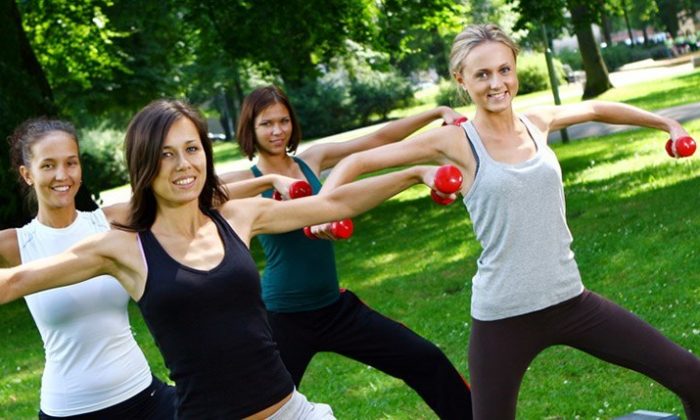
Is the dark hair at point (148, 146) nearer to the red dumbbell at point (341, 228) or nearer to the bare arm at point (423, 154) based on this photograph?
the red dumbbell at point (341, 228)

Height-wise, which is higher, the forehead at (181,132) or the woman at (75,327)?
the forehead at (181,132)

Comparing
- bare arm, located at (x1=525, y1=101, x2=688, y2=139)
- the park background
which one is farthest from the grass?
bare arm, located at (x1=525, y1=101, x2=688, y2=139)

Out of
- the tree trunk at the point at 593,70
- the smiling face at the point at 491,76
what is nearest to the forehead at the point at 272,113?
the smiling face at the point at 491,76

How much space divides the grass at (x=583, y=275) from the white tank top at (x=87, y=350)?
2.96 metres

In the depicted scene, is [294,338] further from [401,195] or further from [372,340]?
[401,195]

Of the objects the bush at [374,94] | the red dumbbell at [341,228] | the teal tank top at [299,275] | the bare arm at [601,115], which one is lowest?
the bush at [374,94]

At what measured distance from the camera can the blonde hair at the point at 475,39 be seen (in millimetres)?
4715

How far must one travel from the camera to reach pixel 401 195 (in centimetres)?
2128

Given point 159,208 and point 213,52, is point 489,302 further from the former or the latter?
point 213,52

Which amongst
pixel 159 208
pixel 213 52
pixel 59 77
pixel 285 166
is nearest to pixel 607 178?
pixel 213 52

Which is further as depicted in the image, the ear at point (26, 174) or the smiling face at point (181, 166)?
the ear at point (26, 174)

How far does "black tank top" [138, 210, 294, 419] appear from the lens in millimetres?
3654

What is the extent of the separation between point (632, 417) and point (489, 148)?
153 cm

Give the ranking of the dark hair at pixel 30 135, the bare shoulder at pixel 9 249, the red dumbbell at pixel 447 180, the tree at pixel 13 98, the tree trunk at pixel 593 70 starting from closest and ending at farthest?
the red dumbbell at pixel 447 180, the bare shoulder at pixel 9 249, the dark hair at pixel 30 135, the tree at pixel 13 98, the tree trunk at pixel 593 70
